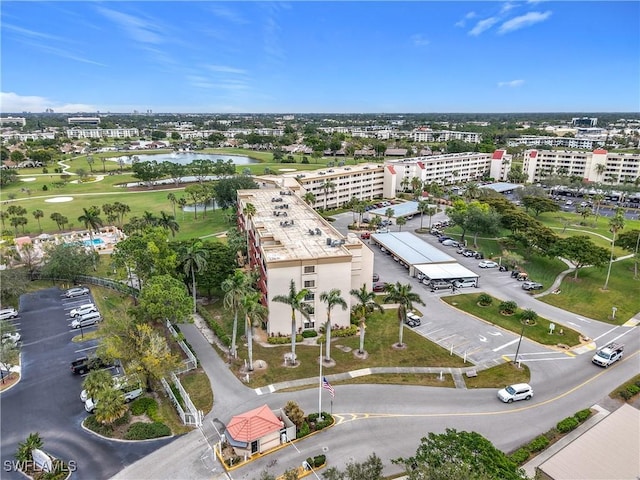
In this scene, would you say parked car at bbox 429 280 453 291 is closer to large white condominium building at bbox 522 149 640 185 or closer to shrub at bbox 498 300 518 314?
shrub at bbox 498 300 518 314

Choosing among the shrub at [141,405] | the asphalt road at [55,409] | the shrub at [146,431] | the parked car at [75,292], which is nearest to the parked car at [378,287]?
the shrub at [141,405]

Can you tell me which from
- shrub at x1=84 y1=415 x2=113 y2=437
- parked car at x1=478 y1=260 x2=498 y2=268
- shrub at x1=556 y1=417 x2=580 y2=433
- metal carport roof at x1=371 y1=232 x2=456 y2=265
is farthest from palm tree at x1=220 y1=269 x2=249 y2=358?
parked car at x1=478 y1=260 x2=498 y2=268

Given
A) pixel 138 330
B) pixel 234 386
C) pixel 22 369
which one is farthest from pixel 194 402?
pixel 22 369

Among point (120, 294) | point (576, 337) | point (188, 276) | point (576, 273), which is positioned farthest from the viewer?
point (576, 273)

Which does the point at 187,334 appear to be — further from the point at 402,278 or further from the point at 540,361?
the point at 540,361

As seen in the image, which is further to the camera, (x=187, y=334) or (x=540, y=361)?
(x=187, y=334)

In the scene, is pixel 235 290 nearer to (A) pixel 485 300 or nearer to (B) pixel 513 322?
(A) pixel 485 300

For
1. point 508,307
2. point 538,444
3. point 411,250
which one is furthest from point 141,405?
point 411,250
